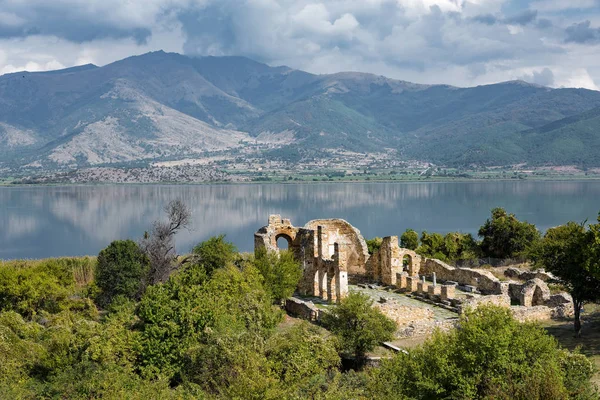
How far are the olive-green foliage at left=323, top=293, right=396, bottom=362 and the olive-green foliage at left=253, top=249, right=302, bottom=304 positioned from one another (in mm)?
5855

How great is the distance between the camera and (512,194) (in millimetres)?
148250

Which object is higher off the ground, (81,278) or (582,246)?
(582,246)

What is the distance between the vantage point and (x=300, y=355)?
18672mm

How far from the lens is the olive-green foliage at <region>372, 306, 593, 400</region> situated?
15.0m

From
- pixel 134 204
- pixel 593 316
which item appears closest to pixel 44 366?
pixel 593 316

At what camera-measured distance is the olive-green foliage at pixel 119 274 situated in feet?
100

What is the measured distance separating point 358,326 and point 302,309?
20.1ft

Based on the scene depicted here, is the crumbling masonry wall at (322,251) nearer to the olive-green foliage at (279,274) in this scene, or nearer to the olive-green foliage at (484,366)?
the olive-green foliage at (279,274)

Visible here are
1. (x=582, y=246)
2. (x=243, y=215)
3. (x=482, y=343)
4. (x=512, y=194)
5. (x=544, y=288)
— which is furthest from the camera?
(x=512, y=194)

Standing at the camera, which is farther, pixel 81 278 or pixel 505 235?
pixel 505 235

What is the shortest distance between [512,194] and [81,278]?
127777 mm

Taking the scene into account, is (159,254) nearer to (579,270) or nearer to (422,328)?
(422,328)

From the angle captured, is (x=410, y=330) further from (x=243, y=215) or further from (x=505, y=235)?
(x=243, y=215)

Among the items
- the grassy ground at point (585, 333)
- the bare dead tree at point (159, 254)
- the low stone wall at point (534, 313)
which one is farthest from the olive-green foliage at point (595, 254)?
the bare dead tree at point (159, 254)
